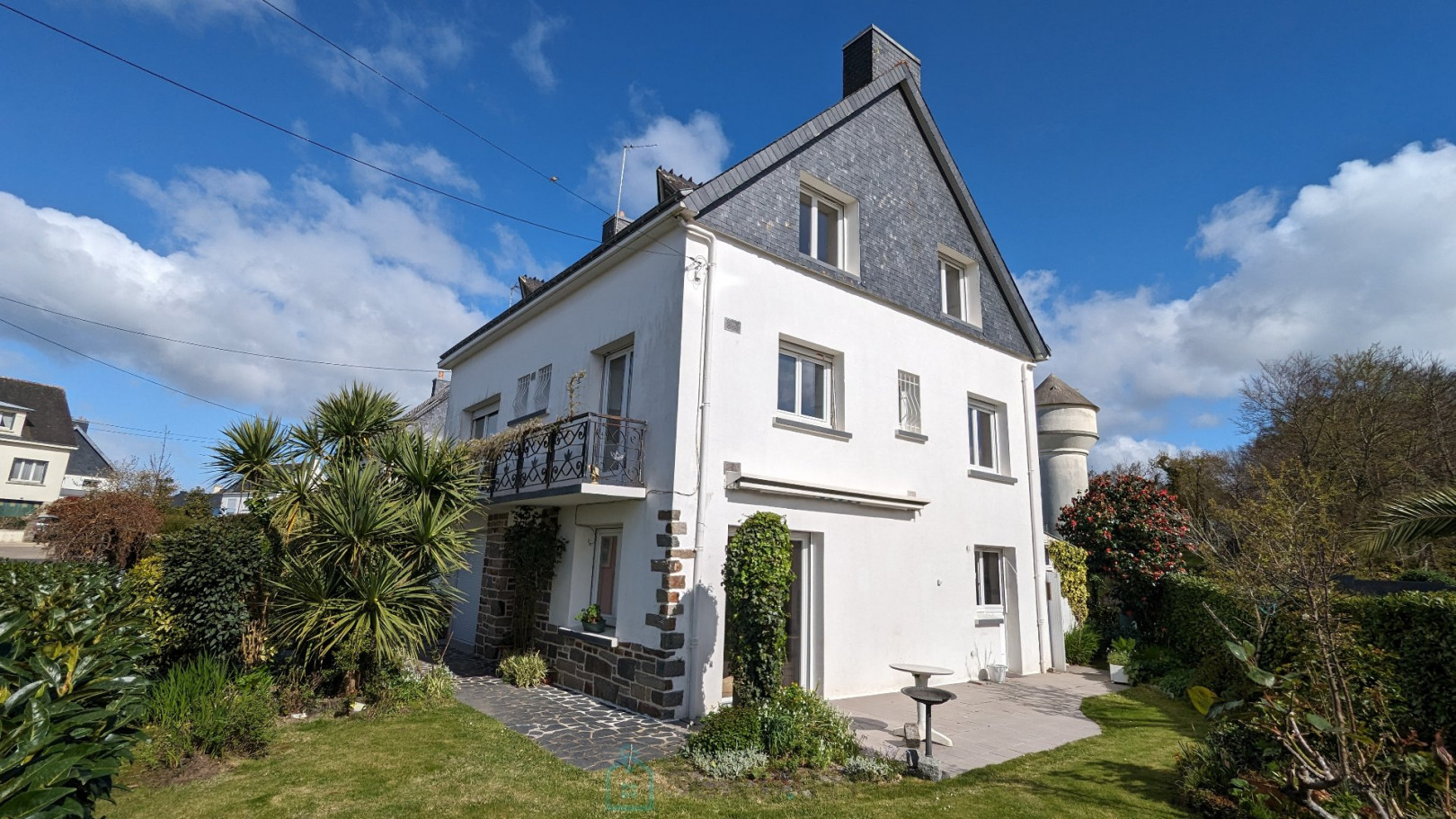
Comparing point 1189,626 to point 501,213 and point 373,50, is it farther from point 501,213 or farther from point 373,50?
point 373,50

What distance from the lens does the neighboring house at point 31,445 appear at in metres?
35.6

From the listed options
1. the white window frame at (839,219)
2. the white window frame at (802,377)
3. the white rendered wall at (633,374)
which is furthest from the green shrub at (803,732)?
the white window frame at (839,219)

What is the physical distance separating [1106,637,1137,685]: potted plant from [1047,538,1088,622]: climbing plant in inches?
51.7

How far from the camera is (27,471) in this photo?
36688 mm

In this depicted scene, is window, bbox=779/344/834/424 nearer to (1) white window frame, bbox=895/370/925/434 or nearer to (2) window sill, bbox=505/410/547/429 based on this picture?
(1) white window frame, bbox=895/370/925/434

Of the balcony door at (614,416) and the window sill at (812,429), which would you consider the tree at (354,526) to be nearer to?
the balcony door at (614,416)

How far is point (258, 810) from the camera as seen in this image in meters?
5.31

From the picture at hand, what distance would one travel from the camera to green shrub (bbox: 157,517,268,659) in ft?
25.1

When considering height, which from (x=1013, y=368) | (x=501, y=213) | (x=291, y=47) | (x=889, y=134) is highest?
(x=889, y=134)

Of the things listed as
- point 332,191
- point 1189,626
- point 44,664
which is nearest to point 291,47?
point 332,191

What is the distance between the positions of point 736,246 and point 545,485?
464 centimetres

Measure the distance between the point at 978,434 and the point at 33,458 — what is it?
50.7 meters

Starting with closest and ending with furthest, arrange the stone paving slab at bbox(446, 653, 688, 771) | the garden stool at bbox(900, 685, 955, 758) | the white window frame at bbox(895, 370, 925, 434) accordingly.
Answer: the garden stool at bbox(900, 685, 955, 758) < the stone paving slab at bbox(446, 653, 688, 771) < the white window frame at bbox(895, 370, 925, 434)

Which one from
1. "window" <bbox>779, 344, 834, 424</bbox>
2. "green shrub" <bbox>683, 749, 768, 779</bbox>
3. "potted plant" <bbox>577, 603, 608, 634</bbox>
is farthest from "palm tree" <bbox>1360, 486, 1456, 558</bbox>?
"potted plant" <bbox>577, 603, 608, 634</bbox>
